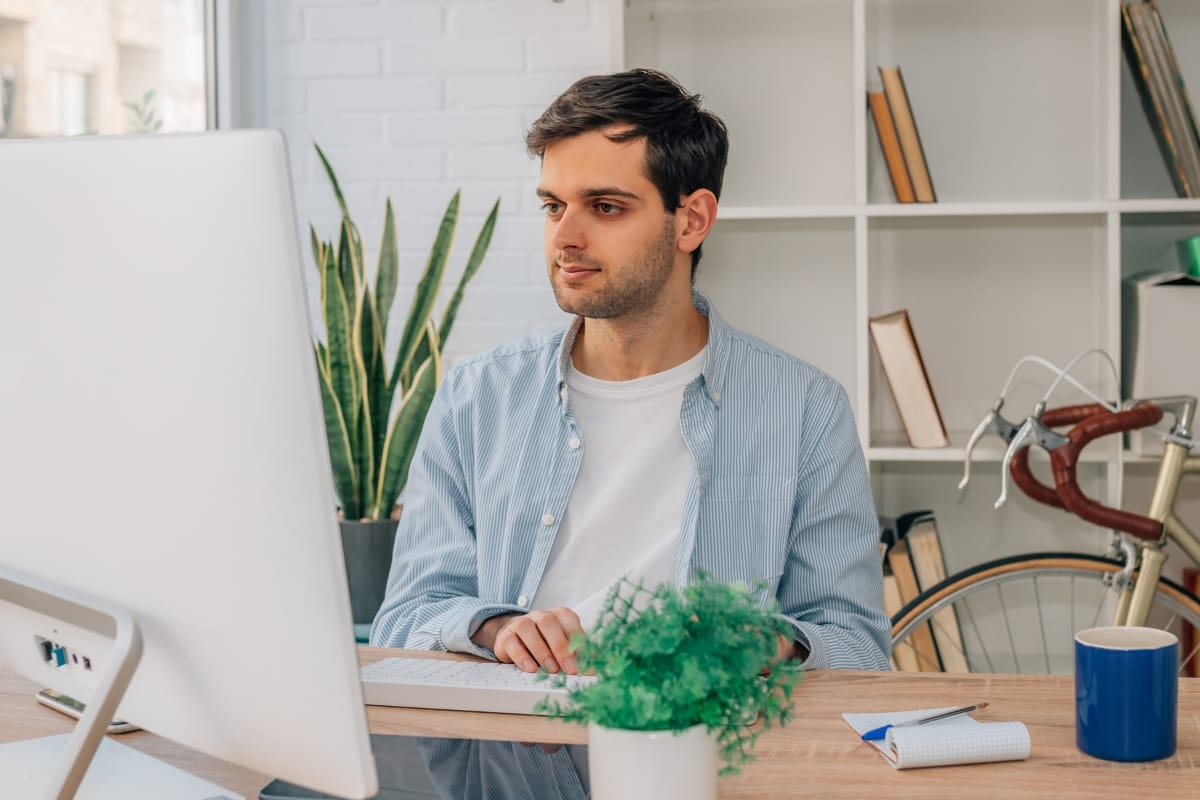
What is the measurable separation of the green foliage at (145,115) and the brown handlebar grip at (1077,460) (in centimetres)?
199

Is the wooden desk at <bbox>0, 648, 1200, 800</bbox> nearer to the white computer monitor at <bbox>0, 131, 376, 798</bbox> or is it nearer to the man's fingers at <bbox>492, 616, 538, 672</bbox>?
the man's fingers at <bbox>492, 616, 538, 672</bbox>

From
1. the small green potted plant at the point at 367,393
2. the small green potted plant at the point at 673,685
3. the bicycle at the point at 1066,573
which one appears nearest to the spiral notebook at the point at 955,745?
the small green potted plant at the point at 673,685

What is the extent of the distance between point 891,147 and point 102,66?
162 centimetres

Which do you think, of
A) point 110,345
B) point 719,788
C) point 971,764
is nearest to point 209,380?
point 110,345

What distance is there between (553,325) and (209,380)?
6.93 ft

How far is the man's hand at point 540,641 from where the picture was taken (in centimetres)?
121

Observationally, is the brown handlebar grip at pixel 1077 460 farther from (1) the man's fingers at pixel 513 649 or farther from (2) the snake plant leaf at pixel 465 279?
(1) the man's fingers at pixel 513 649

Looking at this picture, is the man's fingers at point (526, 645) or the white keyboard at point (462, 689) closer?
the white keyboard at point (462, 689)

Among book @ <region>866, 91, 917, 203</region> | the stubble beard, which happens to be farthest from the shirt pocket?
book @ <region>866, 91, 917, 203</region>

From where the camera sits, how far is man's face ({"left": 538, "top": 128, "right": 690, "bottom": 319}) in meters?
1.59

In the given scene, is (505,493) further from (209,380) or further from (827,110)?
(827,110)

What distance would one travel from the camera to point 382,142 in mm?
2826

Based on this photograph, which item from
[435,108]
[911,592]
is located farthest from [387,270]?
[911,592]

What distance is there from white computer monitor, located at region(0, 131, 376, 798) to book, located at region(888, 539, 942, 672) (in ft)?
6.42
